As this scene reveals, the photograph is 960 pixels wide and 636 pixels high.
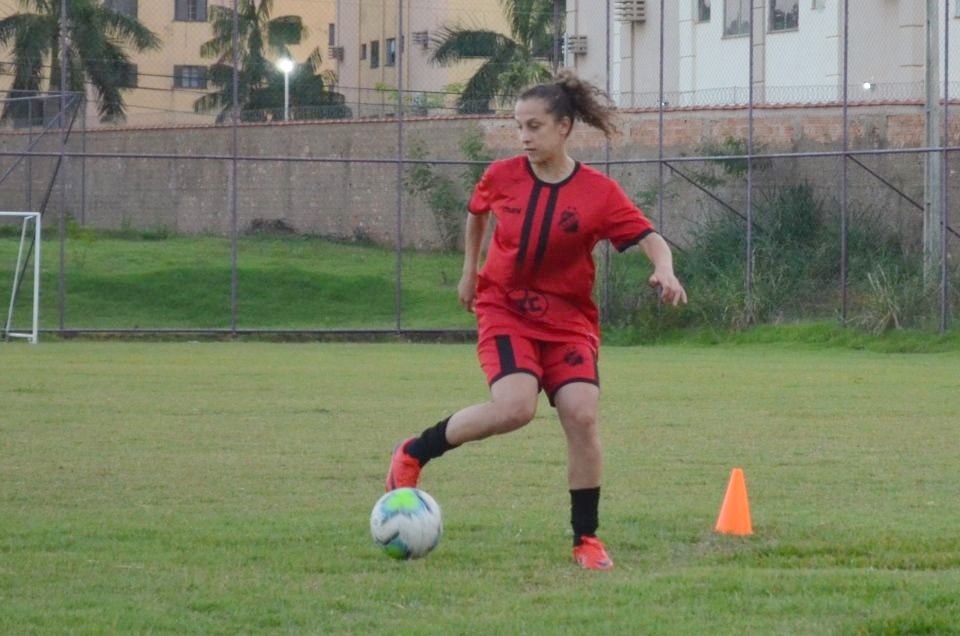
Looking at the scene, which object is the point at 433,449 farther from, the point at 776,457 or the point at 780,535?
the point at 776,457

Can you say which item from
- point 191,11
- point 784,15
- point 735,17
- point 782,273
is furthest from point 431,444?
point 191,11

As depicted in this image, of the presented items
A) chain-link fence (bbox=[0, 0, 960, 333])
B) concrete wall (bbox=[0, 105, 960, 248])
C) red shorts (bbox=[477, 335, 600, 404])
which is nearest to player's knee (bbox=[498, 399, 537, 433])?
red shorts (bbox=[477, 335, 600, 404])

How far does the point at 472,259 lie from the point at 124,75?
33721 mm

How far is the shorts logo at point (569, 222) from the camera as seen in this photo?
6488 mm

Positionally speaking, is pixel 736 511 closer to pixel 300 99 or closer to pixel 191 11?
pixel 300 99

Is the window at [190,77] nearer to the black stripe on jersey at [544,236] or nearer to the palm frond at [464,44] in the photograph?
the palm frond at [464,44]

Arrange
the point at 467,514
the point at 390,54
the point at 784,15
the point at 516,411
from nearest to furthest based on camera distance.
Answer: the point at 516,411, the point at 467,514, the point at 784,15, the point at 390,54

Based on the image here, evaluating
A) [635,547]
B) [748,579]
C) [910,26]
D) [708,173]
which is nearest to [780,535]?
[635,547]

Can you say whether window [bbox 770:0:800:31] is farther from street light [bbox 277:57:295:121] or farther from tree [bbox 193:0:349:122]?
street light [bbox 277:57:295:121]

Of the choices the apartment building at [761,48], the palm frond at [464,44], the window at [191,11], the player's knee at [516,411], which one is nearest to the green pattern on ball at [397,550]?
the player's knee at [516,411]

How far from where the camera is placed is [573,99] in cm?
668

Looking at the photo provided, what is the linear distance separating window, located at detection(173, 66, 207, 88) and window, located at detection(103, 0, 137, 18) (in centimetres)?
195

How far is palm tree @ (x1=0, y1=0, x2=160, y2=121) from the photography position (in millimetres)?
37719

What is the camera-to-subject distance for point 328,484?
29.2ft
